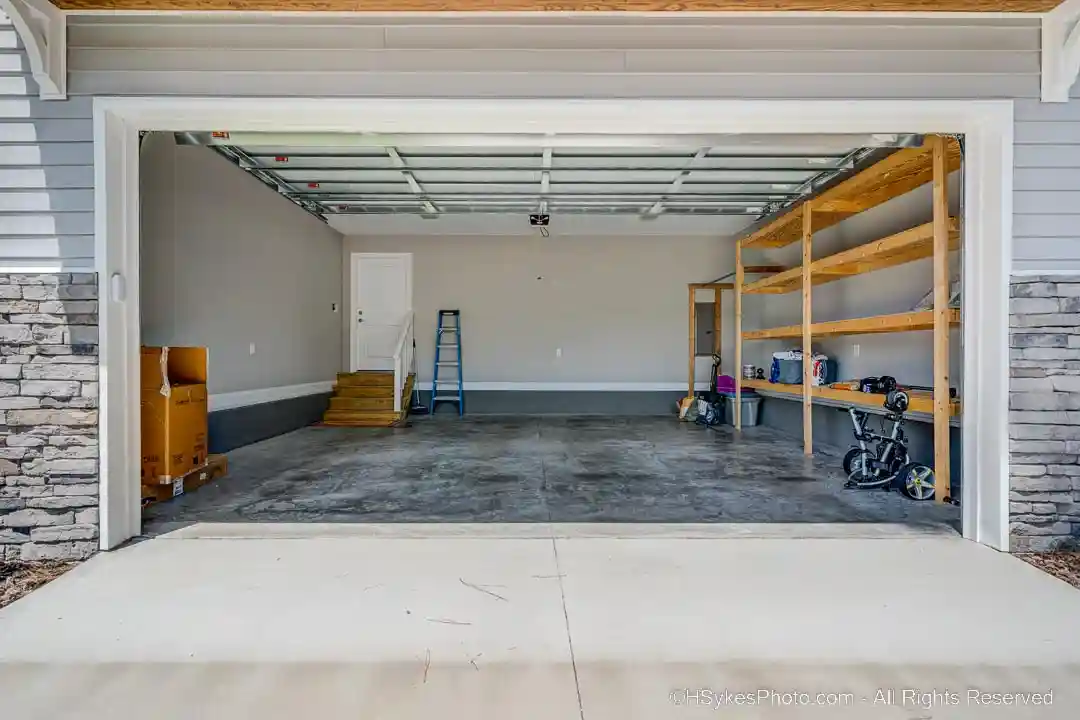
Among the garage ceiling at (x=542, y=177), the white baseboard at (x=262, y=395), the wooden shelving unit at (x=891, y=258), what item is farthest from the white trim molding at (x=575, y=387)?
the garage ceiling at (x=542, y=177)

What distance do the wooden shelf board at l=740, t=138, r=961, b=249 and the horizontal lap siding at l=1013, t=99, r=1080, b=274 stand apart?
29.2 inches

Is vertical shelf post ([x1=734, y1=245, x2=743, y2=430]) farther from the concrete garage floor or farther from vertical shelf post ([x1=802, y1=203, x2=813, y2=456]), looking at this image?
vertical shelf post ([x1=802, y1=203, x2=813, y2=456])

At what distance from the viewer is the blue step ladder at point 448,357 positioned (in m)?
9.23

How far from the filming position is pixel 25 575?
2.59 meters

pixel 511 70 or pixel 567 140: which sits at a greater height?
pixel 511 70

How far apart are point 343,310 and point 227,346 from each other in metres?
3.68

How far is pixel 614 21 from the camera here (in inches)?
112

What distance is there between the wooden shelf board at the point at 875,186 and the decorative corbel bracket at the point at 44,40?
4.86 meters

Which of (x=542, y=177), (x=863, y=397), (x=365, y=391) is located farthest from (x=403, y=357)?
(x=863, y=397)

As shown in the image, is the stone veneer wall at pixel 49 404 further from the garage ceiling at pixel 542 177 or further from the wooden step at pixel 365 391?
the wooden step at pixel 365 391

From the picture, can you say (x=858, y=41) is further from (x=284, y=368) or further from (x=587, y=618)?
(x=284, y=368)

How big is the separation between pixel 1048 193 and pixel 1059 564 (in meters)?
1.75

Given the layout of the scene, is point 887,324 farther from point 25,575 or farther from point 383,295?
point 383,295

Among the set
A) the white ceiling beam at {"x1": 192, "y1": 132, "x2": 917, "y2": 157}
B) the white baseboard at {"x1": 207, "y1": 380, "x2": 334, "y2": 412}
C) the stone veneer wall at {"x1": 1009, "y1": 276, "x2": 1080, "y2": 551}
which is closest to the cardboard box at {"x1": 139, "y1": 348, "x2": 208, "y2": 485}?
the white baseboard at {"x1": 207, "y1": 380, "x2": 334, "y2": 412}
